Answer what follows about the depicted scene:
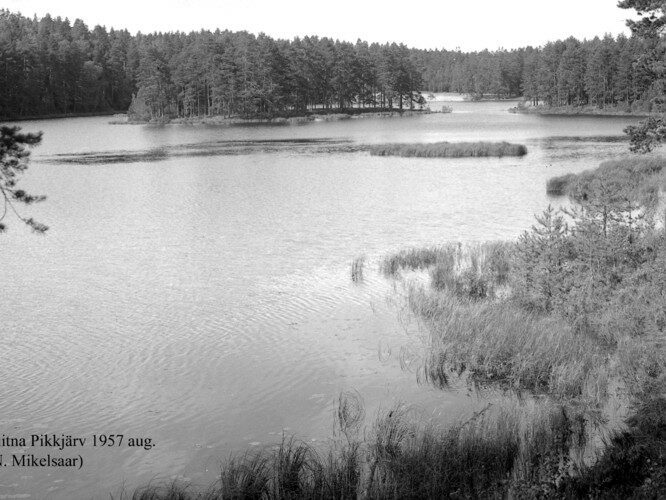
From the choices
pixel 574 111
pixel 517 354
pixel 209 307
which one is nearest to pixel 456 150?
pixel 209 307

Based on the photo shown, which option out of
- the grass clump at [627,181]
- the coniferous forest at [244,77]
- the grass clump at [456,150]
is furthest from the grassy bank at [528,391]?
the coniferous forest at [244,77]

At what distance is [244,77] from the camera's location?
127 metres

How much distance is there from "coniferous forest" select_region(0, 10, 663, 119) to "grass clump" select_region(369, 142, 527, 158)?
197ft

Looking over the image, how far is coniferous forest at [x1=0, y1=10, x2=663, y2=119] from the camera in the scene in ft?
419

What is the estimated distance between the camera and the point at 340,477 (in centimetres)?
1054

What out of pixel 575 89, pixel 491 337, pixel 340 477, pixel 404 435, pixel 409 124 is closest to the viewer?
pixel 340 477

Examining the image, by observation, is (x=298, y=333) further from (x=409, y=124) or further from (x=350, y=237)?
(x=409, y=124)

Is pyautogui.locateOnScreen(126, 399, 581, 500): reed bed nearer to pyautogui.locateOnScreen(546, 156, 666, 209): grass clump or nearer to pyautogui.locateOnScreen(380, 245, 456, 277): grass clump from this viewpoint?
pyautogui.locateOnScreen(380, 245, 456, 277): grass clump

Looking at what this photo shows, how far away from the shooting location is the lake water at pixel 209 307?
529 inches

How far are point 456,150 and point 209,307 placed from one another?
47260 mm

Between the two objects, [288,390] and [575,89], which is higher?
[575,89]

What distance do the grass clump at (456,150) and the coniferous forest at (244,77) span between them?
197ft

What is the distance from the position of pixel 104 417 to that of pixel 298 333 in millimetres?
6025

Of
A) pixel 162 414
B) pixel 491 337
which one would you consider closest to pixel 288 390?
pixel 162 414
